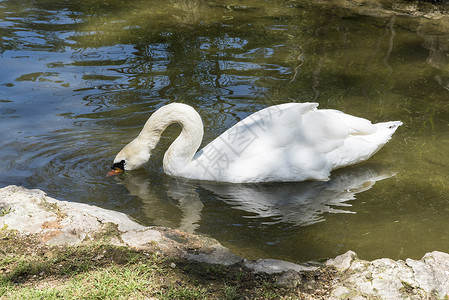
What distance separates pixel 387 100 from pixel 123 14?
21.4ft

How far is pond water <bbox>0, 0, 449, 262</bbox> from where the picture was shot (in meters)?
5.22

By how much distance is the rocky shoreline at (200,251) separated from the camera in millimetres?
3637

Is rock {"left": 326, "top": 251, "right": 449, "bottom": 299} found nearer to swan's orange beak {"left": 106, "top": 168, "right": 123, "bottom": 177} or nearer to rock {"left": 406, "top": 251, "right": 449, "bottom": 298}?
rock {"left": 406, "top": 251, "right": 449, "bottom": 298}

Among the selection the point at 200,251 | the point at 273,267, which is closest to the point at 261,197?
the point at 200,251

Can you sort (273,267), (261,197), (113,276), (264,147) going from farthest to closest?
(264,147)
(261,197)
(273,267)
(113,276)

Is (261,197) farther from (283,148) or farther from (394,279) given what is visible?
(394,279)

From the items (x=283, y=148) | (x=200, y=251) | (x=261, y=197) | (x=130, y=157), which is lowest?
(x=261, y=197)

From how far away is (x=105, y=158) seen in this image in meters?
6.57

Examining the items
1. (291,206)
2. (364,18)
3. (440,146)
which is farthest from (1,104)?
(364,18)

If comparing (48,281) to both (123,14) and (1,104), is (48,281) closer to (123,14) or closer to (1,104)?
(1,104)

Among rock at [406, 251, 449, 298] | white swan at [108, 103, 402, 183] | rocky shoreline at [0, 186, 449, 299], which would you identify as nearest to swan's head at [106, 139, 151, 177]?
white swan at [108, 103, 402, 183]

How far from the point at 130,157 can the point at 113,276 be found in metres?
2.73

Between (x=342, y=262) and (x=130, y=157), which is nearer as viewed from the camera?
(x=342, y=262)

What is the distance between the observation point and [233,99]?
26.3ft
